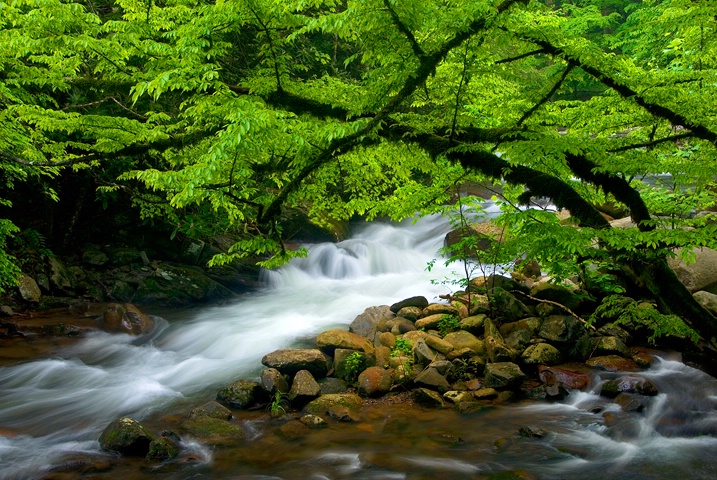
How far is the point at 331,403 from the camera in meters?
6.73

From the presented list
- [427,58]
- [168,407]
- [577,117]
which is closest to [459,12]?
[427,58]

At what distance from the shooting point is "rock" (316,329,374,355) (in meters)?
8.14

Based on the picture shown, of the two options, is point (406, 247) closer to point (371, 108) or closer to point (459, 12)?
point (371, 108)

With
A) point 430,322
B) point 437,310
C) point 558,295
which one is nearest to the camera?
point 558,295

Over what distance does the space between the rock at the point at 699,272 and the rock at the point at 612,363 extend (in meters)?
2.67

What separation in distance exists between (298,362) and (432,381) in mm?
2136

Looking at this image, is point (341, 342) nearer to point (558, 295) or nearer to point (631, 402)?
point (558, 295)

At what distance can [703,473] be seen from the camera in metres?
Answer: 5.25

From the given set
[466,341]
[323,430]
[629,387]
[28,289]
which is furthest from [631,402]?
[28,289]

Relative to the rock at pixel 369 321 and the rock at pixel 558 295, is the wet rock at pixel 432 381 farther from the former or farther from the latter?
the rock at pixel 558 295

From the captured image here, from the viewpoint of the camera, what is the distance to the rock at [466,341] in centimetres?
788

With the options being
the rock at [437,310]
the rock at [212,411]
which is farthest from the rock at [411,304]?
the rock at [212,411]

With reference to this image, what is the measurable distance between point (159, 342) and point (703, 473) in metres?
9.27

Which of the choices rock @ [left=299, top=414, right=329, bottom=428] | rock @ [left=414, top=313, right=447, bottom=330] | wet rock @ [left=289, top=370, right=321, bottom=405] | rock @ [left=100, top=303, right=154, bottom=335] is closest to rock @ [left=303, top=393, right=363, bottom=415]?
wet rock @ [left=289, top=370, right=321, bottom=405]
